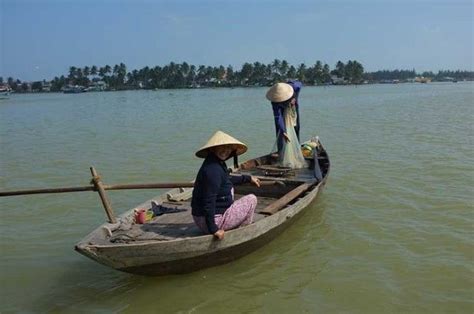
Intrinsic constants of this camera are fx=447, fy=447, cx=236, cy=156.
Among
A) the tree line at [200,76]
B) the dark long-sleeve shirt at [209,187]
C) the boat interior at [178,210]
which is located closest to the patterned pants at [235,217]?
the dark long-sleeve shirt at [209,187]

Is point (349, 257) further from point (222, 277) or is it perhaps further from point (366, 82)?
point (366, 82)

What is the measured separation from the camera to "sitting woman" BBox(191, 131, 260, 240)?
4695 mm

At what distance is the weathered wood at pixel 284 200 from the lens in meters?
6.04

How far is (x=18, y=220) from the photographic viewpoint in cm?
755

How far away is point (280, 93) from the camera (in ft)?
27.8

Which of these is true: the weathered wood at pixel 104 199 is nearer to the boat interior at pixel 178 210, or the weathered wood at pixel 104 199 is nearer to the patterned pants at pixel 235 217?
the boat interior at pixel 178 210

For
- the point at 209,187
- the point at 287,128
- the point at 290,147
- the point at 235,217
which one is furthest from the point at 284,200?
the point at 287,128

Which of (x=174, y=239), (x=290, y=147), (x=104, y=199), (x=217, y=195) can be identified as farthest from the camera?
(x=290, y=147)

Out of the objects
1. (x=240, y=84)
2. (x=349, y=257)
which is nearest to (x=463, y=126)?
(x=349, y=257)

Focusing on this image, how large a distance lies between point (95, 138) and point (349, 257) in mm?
14171

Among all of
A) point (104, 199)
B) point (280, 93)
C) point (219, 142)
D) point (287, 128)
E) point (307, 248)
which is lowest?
point (307, 248)

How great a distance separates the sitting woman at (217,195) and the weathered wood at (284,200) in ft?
2.47

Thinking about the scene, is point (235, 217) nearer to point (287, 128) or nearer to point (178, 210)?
point (178, 210)

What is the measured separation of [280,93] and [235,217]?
393cm
